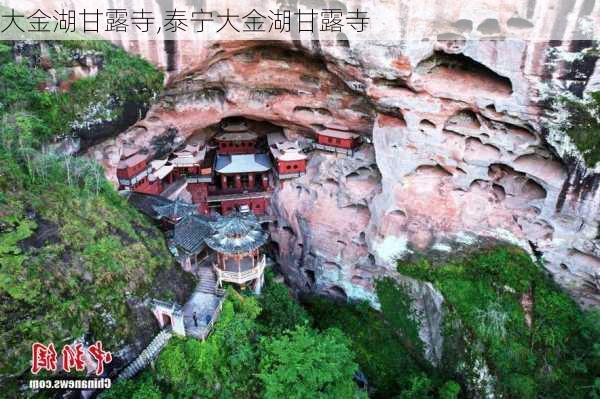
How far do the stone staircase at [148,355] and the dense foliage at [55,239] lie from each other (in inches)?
30.7

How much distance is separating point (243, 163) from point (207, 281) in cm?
1014

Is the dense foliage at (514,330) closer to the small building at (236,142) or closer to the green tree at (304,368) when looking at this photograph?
the green tree at (304,368)

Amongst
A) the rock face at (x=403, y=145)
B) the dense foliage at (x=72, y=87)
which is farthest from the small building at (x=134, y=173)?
the dense foliage at (x=72, y=87)

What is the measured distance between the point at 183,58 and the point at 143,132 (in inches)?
184

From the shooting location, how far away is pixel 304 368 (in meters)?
13.9

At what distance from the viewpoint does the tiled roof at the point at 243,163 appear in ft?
82.9

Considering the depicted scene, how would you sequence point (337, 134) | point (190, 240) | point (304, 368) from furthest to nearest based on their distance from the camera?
point (337, 134), point (190, 240), point (304, 368)

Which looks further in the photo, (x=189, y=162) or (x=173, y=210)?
(x=189, y=162)

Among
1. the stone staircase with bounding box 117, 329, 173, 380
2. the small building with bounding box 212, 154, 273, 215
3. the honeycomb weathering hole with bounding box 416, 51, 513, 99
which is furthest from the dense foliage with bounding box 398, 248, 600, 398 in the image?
the stone staircase with bounding box 117, 329, 173, 380

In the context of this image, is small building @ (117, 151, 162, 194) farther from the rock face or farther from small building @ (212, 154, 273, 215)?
small building @ (212, 154, 273, 215)

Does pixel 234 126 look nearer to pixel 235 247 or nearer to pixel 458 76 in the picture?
pixel 235 247

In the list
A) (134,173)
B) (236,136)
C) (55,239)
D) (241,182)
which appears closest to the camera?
(55,239)

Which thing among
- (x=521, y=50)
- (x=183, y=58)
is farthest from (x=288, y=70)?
(x=521, y=50)

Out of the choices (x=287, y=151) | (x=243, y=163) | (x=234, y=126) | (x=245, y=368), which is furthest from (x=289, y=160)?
(x=245, y=368)
